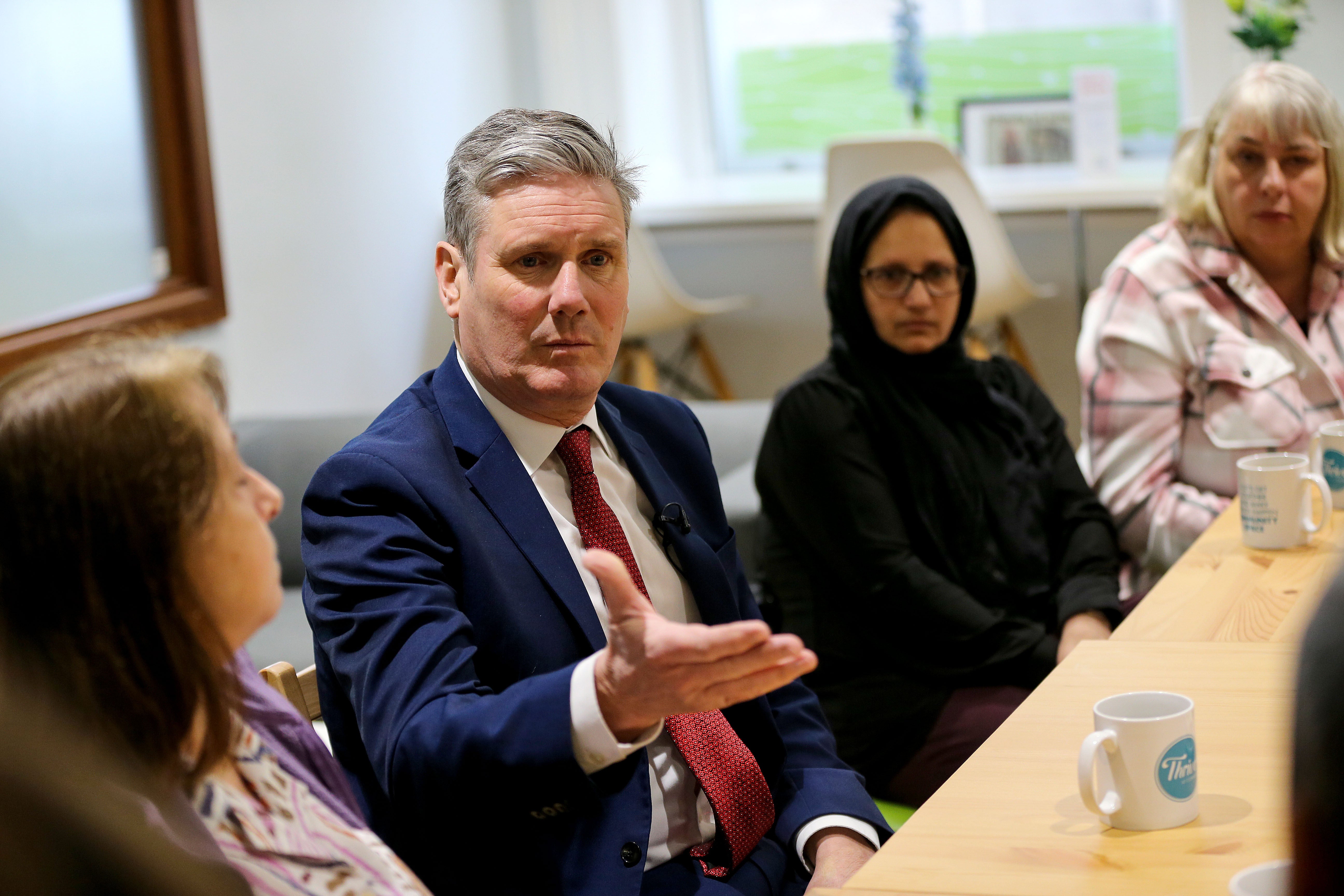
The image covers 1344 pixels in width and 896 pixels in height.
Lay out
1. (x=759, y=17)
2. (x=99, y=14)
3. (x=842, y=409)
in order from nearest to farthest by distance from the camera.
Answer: (x=842, y=409) → (x=99, y=14) → (x=759, y=17)

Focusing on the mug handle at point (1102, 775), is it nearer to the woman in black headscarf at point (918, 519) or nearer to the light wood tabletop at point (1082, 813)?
the light wood tabletop at point (1082, 813)

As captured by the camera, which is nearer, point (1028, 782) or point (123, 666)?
point (123, 666)

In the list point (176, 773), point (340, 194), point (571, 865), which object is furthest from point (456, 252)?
point (340, 194)

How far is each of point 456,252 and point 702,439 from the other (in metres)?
0.37

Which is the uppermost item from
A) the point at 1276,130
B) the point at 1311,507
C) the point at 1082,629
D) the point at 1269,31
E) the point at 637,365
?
the point at 1269,31

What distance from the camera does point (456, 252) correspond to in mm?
1507

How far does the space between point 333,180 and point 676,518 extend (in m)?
3.18

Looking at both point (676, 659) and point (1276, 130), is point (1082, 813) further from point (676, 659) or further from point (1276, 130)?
point (1276, 130)

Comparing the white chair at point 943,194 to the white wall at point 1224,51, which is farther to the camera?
the white wall at point 1224,51

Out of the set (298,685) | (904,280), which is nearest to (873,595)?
(904,280)

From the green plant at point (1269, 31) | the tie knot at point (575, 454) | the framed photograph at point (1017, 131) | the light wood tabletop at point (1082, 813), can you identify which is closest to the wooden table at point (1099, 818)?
the light wood tabletop at point (1082, 813)

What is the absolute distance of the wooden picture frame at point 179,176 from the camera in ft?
11.7

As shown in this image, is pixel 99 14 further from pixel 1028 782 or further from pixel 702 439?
pixel 1028 782

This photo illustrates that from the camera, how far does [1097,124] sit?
4945mm
